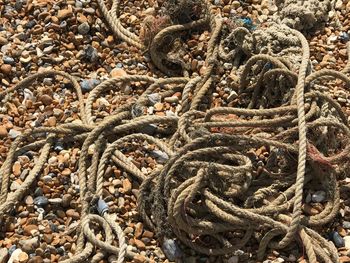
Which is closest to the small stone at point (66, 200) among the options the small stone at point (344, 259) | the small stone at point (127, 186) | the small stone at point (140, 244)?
the small stone at point (127, 186)

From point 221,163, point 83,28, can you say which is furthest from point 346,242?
point 83,28

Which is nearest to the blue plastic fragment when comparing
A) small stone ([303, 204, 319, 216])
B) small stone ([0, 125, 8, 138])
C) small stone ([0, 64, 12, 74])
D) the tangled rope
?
the tangled rope

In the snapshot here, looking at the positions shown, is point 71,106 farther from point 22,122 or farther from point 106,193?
point 106,193

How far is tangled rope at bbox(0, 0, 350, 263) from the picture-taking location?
283 cm

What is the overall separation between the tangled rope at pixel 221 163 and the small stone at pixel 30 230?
0.43 feet

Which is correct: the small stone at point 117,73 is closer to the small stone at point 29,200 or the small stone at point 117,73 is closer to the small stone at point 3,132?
the small stone at point 3,132

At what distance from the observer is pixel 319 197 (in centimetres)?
301

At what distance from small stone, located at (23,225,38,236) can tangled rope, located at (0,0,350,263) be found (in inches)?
5.2

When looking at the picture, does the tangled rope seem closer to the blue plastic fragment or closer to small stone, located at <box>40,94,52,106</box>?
the blue plastic fragment

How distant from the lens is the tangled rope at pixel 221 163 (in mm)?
2828

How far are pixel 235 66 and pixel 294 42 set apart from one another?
35 centimetres

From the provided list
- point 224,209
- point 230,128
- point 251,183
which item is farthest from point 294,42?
point 224,209

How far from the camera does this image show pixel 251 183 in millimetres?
2996

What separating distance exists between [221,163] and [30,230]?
89 centimetres
